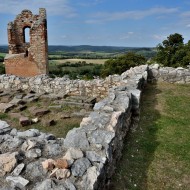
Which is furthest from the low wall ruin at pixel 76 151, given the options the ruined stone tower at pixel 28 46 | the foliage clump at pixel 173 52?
the foliage clump at pixel 173 52

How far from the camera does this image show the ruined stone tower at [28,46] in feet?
50.0

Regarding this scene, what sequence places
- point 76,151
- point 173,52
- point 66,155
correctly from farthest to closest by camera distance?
point 173,52 < point 76,151 < point 66,155

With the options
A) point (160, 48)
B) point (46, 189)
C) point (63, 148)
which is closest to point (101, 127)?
point (63, 148)

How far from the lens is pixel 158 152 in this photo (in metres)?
5.96

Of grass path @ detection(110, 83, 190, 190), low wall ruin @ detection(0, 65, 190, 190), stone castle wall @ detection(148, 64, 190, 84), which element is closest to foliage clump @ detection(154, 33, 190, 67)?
stone castle wall @ detection(148, 64, 190, 84)

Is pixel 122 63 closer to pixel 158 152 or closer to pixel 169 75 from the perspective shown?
pixel 169 75

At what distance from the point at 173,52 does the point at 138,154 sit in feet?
112

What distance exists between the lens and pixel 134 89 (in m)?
8.86

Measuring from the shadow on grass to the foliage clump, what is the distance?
27.4 m

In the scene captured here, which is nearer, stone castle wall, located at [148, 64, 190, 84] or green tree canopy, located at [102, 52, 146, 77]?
stone castle wall, located at [148, 64, 190, 84]

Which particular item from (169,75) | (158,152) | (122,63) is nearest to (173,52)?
(122,63)

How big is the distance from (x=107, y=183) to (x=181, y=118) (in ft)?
14.4

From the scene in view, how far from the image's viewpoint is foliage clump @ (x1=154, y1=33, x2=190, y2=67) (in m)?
34.7

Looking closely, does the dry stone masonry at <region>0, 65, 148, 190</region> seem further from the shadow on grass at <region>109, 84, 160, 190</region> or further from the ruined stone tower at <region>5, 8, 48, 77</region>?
the ruined stone tower at <region>5, 8, 48, 77</region>
